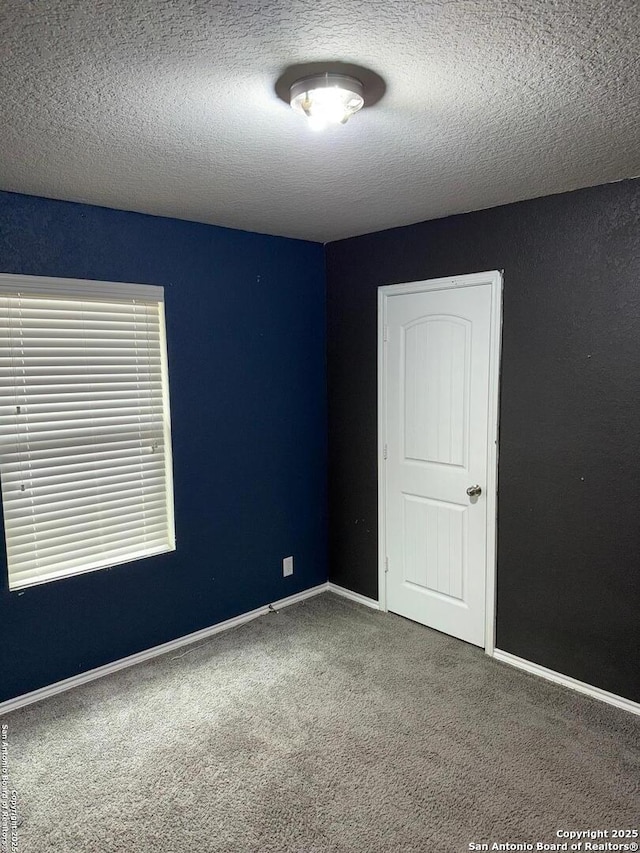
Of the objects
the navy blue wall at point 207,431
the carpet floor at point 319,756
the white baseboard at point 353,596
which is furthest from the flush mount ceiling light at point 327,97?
the white baseboard at point 353,596

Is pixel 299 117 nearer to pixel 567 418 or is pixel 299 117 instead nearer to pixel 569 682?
pixel 567 418

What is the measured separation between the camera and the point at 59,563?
2.87 metres

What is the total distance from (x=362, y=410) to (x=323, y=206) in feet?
4.41

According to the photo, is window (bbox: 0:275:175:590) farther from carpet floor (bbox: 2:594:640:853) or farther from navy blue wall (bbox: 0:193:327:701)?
carpet floor (bbox: 2:594:640:853)

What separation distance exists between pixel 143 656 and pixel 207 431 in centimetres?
129

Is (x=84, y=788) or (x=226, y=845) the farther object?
(x=84, y=788)

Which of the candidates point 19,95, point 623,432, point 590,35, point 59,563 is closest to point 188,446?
point 59,563

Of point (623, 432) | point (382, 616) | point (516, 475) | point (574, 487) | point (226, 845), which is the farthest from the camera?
point (382, 616)

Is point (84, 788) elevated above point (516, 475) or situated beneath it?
situated beneath

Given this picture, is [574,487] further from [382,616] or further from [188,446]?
[188,446]

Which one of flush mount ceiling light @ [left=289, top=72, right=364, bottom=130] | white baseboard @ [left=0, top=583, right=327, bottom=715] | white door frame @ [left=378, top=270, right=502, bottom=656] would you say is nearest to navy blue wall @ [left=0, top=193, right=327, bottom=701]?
white baseboard @ [left=0, top=583, right=327, bottom=715]

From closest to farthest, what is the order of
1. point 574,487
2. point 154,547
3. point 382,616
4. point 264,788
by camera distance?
point 264,788, point 574,487, point 154,547, point 382,616

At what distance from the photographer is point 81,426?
9.41 feet

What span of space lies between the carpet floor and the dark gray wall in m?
0.34
